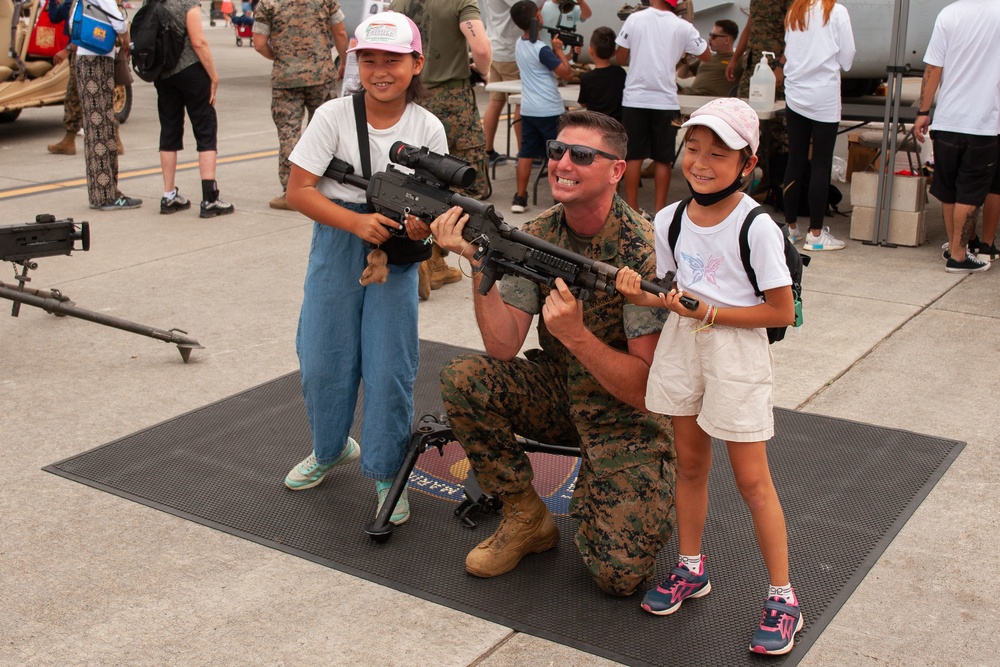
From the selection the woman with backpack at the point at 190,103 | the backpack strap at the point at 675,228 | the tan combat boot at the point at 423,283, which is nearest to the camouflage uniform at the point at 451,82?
the tan combat boot at the point at 423,283

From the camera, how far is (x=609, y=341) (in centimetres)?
345

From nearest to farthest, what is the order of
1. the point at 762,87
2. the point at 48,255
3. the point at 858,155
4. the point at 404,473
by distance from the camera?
the point at 404,473
the point at 48,255
the point at 762,87
the point at 858,155

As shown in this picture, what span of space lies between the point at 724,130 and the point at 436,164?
895 millimetres

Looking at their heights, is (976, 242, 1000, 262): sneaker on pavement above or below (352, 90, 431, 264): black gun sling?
below

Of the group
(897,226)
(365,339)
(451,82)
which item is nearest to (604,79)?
(451,82)

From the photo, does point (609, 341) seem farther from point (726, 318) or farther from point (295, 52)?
point (295, 52)

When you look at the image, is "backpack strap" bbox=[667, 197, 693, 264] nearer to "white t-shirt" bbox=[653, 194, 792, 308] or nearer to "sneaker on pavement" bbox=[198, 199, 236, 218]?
"white t-shirt" bbox=[653, 194, 792, 308]

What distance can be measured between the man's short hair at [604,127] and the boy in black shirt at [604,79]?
5156mm

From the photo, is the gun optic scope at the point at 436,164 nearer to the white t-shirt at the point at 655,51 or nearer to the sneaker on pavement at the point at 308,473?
→ the sneaker on pavement at the point at 308,473

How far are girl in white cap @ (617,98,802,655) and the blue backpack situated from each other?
642 centimetres

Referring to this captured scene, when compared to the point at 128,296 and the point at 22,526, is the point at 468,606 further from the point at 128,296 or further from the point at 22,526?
the point at 128,296

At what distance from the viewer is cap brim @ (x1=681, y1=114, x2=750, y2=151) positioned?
9.38 ft

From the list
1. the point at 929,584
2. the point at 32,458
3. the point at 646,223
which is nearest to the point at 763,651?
the point at 929,584

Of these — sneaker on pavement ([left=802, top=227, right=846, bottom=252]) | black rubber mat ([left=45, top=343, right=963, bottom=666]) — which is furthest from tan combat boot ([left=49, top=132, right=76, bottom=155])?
sneaker on pavement ([left=802, top=227, right=846, bottom=252])
